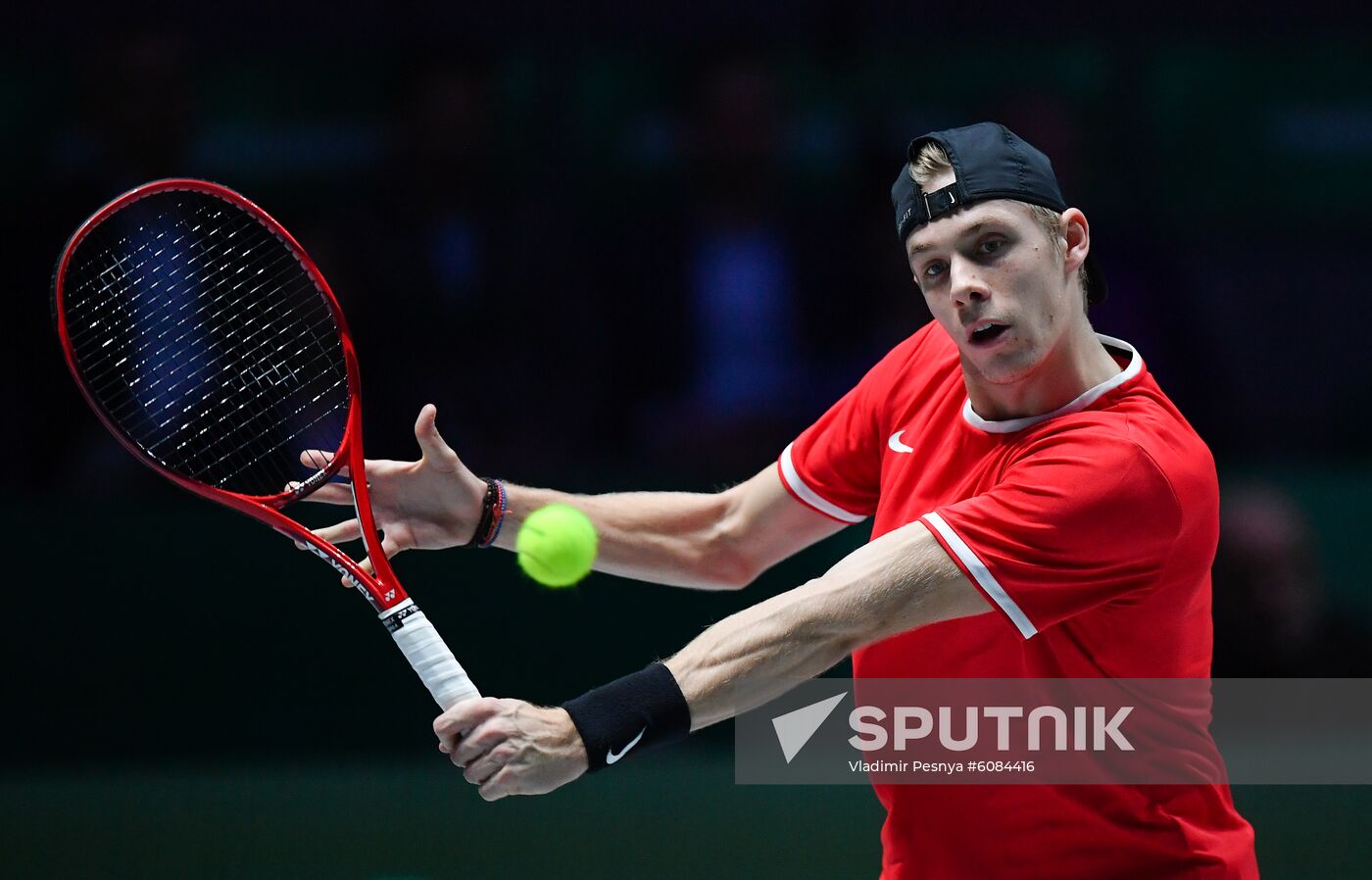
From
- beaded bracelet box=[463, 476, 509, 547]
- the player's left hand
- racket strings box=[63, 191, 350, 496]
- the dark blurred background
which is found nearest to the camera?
the player's left hand

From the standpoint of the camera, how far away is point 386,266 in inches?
182

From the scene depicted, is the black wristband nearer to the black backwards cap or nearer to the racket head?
the black backwards cap

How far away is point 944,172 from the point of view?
2242 millimetres

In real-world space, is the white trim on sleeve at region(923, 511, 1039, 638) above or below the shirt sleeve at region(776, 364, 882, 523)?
below

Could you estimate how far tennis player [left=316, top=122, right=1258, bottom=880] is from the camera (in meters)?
2.08

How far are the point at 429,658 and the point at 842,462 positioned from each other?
823 millimetres

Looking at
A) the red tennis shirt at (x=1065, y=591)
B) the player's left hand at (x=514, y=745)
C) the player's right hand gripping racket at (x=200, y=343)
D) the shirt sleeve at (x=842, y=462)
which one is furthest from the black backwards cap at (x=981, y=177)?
the player's right hand gripping racket at (x=200, y=343)

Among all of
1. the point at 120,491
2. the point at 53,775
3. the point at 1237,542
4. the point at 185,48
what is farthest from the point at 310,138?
the point at 1237,542

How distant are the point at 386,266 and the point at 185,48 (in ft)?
3.50

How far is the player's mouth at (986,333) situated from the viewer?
2.20m

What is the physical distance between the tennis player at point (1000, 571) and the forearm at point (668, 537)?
0.38 m

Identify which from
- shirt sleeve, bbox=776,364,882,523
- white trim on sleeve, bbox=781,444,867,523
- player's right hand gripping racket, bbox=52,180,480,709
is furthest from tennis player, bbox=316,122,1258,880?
player's right hand gripping racket, bbox=52,180,480,709

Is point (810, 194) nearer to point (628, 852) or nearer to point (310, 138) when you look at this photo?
point (310, 138)

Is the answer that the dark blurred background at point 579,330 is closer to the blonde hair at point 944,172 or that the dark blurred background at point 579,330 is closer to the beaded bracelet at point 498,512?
the beaded bracelet at point 498,512
